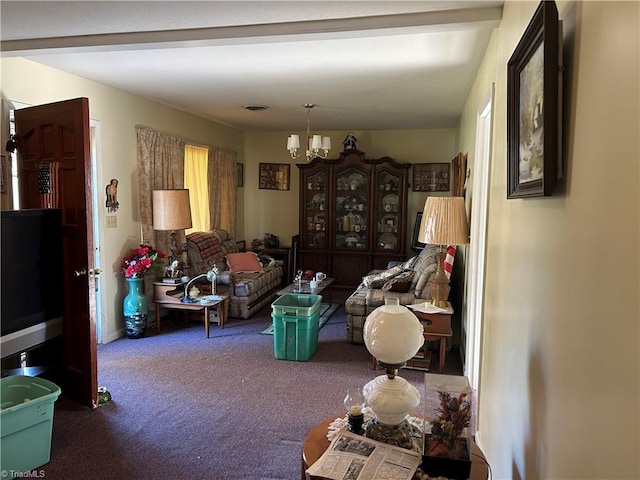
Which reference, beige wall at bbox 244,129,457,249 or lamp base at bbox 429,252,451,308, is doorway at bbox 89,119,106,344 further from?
beige wall at bbox 244,129,457,249

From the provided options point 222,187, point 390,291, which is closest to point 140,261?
point 390,291

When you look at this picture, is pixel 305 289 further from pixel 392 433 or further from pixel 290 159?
pixel 392 433

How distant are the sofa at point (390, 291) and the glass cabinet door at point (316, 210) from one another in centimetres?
241

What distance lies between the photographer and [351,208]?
22.4 feet

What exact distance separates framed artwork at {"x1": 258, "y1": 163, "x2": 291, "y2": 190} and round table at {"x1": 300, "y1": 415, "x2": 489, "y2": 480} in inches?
232

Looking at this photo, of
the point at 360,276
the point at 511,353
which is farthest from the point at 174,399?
the point at 360,276

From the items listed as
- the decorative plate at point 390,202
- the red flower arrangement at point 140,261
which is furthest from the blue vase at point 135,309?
the decorative plate at point 390,202

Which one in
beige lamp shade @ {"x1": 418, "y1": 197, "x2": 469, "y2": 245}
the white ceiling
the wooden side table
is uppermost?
the white ceiling

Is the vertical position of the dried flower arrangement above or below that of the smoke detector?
below

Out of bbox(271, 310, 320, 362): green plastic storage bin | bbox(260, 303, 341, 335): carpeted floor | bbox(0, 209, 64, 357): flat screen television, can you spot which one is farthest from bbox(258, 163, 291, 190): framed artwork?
bbox(0, 209, 64, 357): flat screen television

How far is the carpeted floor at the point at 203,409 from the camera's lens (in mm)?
2395

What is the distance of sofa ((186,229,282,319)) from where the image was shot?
5168 mm

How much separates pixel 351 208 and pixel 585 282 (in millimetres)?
5850

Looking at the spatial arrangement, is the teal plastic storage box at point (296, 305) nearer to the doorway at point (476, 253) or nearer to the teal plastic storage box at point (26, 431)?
the doorway at point (476, 253)
